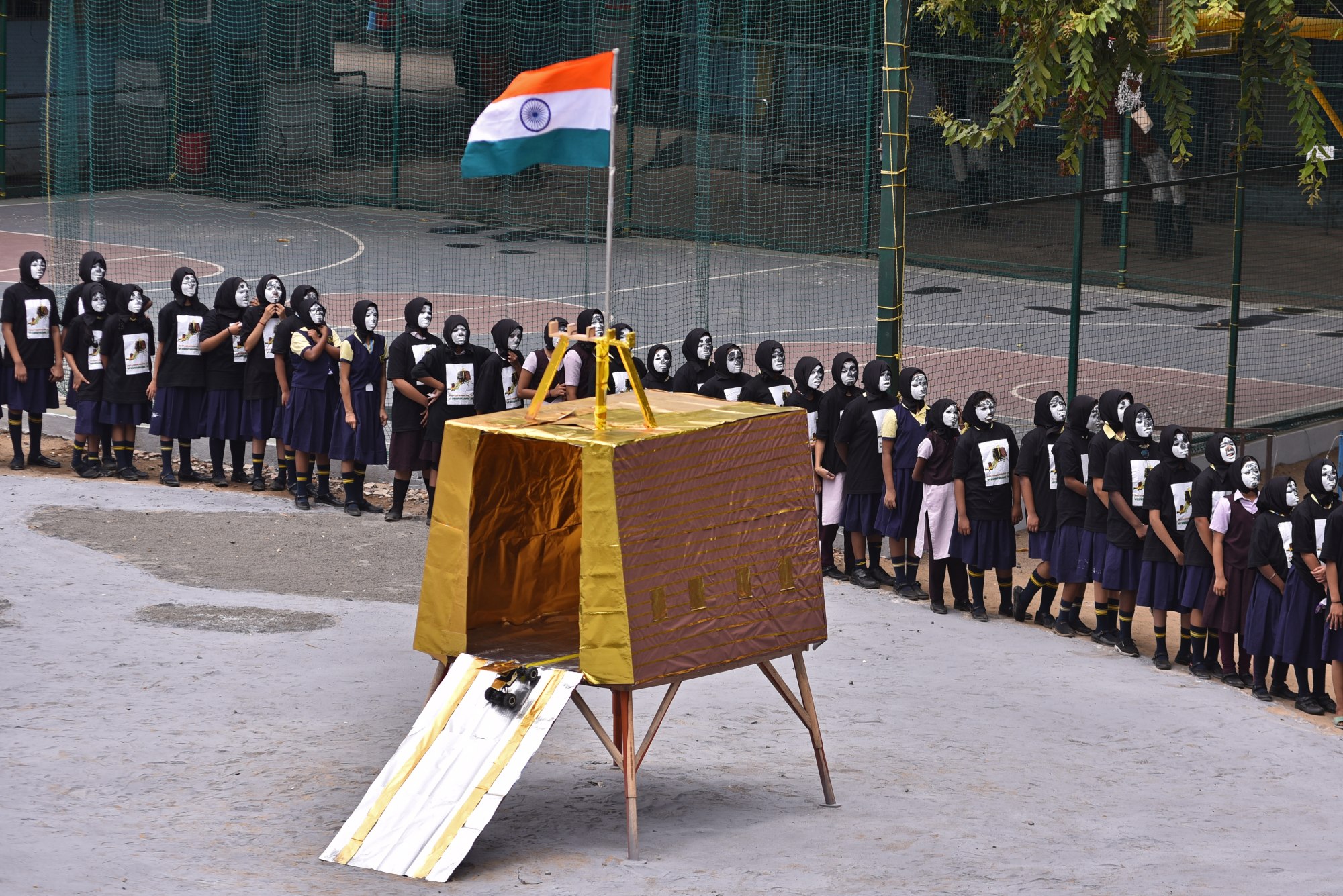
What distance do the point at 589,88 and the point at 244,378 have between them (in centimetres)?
625

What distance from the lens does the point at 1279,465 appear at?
53.3 feet

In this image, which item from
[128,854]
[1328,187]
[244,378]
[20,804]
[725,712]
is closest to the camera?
[128,854]

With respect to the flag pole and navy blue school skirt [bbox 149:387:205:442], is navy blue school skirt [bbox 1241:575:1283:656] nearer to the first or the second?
the flag pole

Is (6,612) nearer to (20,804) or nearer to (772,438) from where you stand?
(20,804)

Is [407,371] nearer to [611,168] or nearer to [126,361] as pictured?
[126,361]

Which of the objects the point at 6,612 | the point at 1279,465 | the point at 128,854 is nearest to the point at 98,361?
the point at 6,612

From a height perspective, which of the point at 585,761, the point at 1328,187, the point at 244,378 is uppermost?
the point at 1328,187

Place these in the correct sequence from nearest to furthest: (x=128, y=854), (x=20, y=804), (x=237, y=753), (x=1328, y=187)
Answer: (x=128, y=854)
(x=20, y=804)
(x=237, y=753)
(x=1328, y=187)

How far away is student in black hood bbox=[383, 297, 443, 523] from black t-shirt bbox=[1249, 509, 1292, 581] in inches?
231

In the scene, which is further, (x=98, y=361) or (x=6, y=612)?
(x=98, y=361)

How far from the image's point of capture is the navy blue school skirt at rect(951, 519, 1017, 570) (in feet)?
38.1

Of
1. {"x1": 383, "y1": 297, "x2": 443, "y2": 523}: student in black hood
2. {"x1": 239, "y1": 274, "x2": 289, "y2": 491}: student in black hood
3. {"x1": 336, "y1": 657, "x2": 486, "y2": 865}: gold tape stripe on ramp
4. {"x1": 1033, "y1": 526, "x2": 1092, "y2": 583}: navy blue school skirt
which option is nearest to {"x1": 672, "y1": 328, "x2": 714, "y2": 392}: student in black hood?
{"x1": 383, "y1": 297, "x2": 443, "y2": 523}: student in black hood

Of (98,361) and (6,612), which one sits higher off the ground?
(98,361)

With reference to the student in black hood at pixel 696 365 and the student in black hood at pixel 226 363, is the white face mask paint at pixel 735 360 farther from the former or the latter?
the student in black hood at pixel 226 363
